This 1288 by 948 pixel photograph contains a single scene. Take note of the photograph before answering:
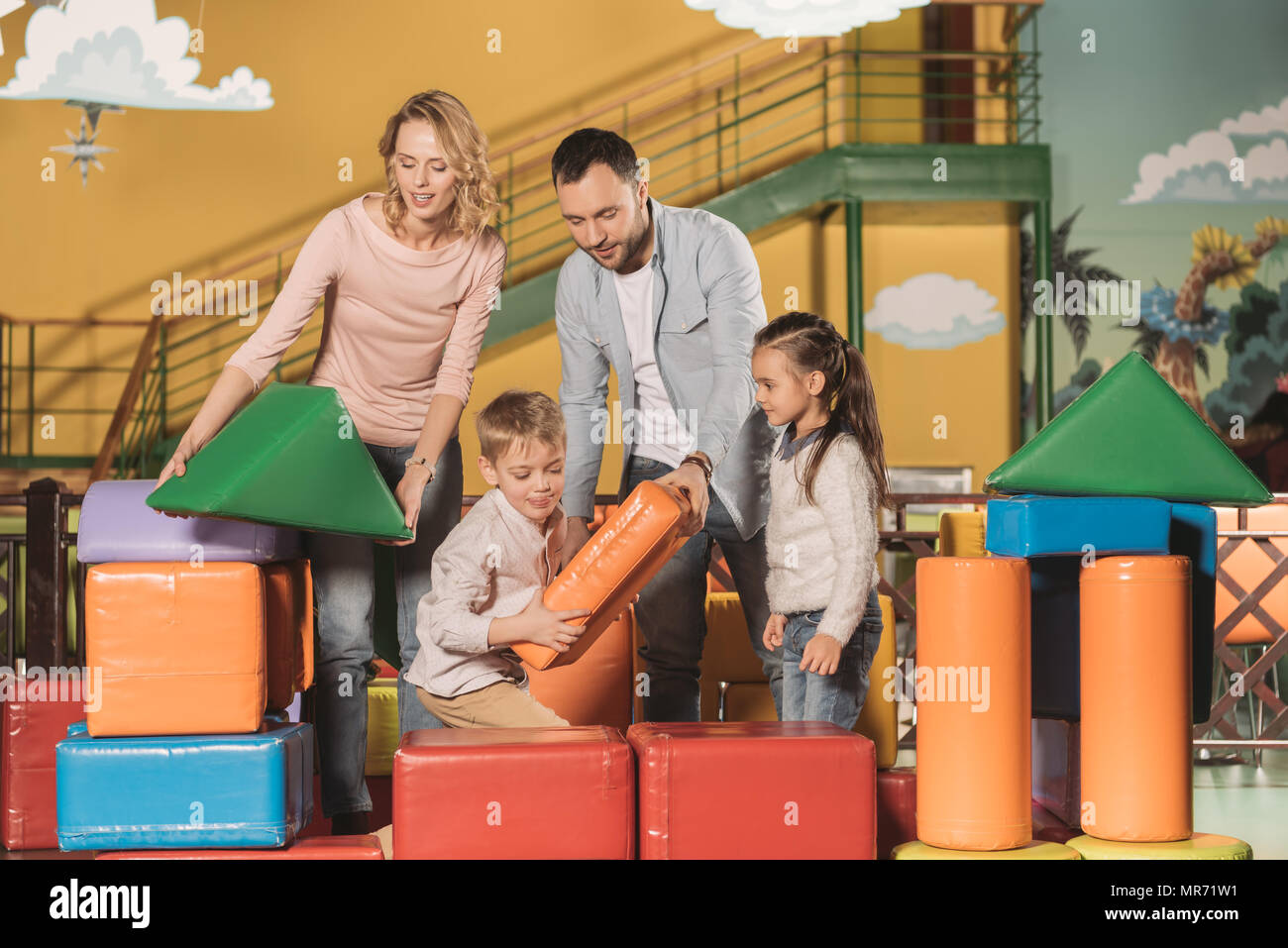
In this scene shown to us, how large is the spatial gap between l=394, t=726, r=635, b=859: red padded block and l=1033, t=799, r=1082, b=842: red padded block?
794mm

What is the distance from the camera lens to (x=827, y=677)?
2.39 metres

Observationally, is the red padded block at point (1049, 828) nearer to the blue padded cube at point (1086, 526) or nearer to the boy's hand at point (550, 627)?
the blue padded cube at point (1086, 526)

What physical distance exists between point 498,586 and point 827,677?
66cm

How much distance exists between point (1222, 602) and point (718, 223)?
9.54ft

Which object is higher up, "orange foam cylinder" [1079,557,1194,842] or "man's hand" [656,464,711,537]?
"man's hand" [656,464,711,537]

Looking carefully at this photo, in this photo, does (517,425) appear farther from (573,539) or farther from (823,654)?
(823,654)

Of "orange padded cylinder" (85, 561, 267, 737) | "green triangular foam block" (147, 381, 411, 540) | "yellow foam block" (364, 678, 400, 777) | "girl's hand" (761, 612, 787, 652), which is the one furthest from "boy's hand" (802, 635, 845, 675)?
"yellow foam block" (364, 678, 400, 777)

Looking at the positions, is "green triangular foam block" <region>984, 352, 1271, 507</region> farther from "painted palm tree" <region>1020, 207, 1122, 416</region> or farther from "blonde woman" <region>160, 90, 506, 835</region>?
"painted palm tree" <region>1020, 207, 1122, 416</region>

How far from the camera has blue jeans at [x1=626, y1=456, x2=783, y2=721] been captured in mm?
2715

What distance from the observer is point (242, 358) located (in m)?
2.60

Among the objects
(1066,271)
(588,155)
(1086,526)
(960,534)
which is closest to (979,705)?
(1086,526)

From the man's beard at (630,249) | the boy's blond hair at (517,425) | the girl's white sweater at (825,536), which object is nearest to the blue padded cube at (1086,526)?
the girl's white sweater at (825,536)
